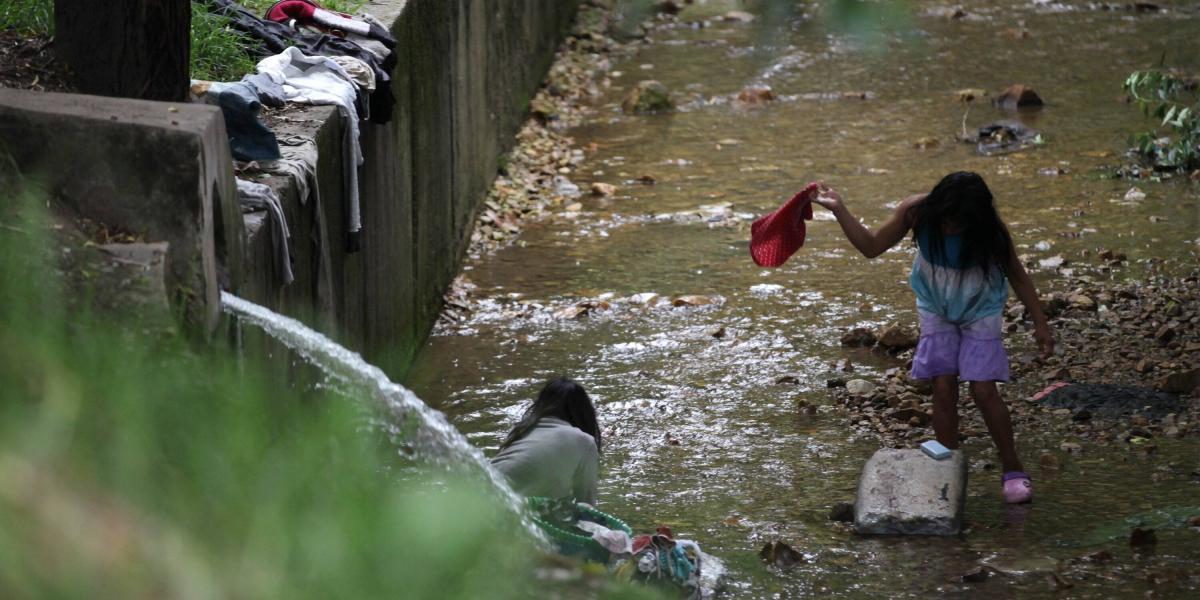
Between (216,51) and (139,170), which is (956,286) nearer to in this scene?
(139,170)

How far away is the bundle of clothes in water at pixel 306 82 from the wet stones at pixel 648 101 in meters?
5.43

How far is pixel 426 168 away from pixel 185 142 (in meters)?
4.23

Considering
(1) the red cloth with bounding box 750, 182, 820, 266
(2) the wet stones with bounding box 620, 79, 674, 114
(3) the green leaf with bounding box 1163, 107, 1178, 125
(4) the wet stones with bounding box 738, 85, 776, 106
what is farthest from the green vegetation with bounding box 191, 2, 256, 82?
(4) the wet stones with bounding box 738, 85, 776, 106

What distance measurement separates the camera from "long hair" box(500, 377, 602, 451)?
15.2ft

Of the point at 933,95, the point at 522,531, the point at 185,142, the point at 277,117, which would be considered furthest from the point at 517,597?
the point at 933,95

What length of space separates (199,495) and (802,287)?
695 centimetres

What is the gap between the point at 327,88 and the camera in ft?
→ 18.9

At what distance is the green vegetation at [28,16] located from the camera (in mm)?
5703

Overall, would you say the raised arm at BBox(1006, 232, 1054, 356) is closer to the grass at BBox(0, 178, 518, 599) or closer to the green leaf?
the green leaf

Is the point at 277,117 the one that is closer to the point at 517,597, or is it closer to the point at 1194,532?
the point at 1194,532

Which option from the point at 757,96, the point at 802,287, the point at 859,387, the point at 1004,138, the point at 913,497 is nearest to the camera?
the point at 913,497

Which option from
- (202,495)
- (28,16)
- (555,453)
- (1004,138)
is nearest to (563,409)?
(555,453)

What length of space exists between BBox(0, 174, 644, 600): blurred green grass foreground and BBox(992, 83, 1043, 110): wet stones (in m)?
11.1

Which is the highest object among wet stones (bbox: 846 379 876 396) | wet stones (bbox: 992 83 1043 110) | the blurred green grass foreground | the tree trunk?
the blurred green grass foreground
